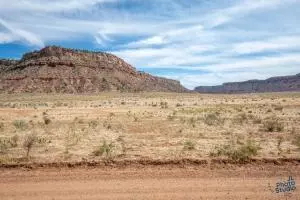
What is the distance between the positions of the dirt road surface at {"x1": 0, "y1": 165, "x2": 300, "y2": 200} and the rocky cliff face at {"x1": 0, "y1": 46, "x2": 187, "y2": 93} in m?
119

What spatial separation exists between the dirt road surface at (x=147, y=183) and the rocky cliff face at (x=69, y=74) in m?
119

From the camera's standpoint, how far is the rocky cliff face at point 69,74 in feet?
Answer: 433

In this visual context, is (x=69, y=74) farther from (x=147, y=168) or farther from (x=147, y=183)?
(x=147, y=183)

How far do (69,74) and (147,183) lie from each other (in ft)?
432

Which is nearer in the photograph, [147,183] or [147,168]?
[147,183]

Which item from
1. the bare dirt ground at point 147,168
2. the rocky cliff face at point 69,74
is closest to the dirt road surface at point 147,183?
the bare dirt ground at point 147,168

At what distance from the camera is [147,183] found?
1069 centimetres

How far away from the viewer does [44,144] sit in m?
18.8

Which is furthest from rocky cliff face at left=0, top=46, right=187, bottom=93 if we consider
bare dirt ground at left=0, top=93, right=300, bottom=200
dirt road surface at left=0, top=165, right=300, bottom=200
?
dirt road surface at left=0, top=165, right=300, bottom=200

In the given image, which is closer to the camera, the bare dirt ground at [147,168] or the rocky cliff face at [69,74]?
the bare dirt ground at [147,168]

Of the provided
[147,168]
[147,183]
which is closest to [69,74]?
[147,168]

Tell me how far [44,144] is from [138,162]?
699cm

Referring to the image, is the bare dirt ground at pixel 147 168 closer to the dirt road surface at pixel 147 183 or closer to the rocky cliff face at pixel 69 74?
the dirt road surface at pixel 147 183

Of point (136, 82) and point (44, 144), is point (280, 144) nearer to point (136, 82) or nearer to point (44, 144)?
point (44, 144)
